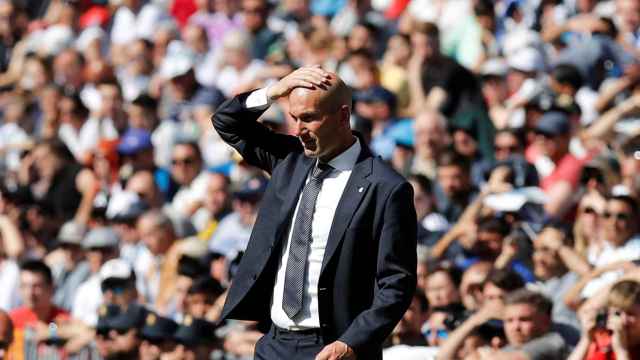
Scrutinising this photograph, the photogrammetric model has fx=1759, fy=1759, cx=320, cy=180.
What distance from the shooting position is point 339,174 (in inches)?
254

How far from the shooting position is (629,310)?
28.1 ft

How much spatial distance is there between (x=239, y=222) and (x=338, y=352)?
6273mm

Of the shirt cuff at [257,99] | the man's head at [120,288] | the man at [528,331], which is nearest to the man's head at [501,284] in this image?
the man at [528,331]

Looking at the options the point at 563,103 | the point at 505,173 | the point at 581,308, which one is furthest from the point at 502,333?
the point at 563,103

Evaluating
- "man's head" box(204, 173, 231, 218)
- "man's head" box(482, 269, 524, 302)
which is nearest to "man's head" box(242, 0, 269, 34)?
"man's head" box(204, 173, 231, 218)

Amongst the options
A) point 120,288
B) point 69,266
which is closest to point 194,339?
point 120,288

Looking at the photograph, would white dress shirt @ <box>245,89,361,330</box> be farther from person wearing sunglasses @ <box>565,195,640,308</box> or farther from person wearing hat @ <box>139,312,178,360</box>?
person wearing hat @ <box>139,312,178,360</box>

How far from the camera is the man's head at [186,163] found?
13.9 m

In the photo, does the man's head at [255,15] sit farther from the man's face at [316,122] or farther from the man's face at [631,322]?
the man's face at [316,122]

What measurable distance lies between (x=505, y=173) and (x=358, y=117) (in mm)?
2222

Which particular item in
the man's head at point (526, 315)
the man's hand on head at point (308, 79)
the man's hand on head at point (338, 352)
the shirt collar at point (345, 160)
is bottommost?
the man's head at point (526, 315)

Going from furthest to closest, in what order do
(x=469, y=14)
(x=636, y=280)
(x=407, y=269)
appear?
1. (x=469, y=14)
2. (x=636, y=280)
3. (x=407, y=269)

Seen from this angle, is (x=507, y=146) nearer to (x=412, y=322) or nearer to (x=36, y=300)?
(x=412, y=322)

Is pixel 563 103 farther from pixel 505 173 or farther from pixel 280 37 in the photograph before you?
pixel 280 37
